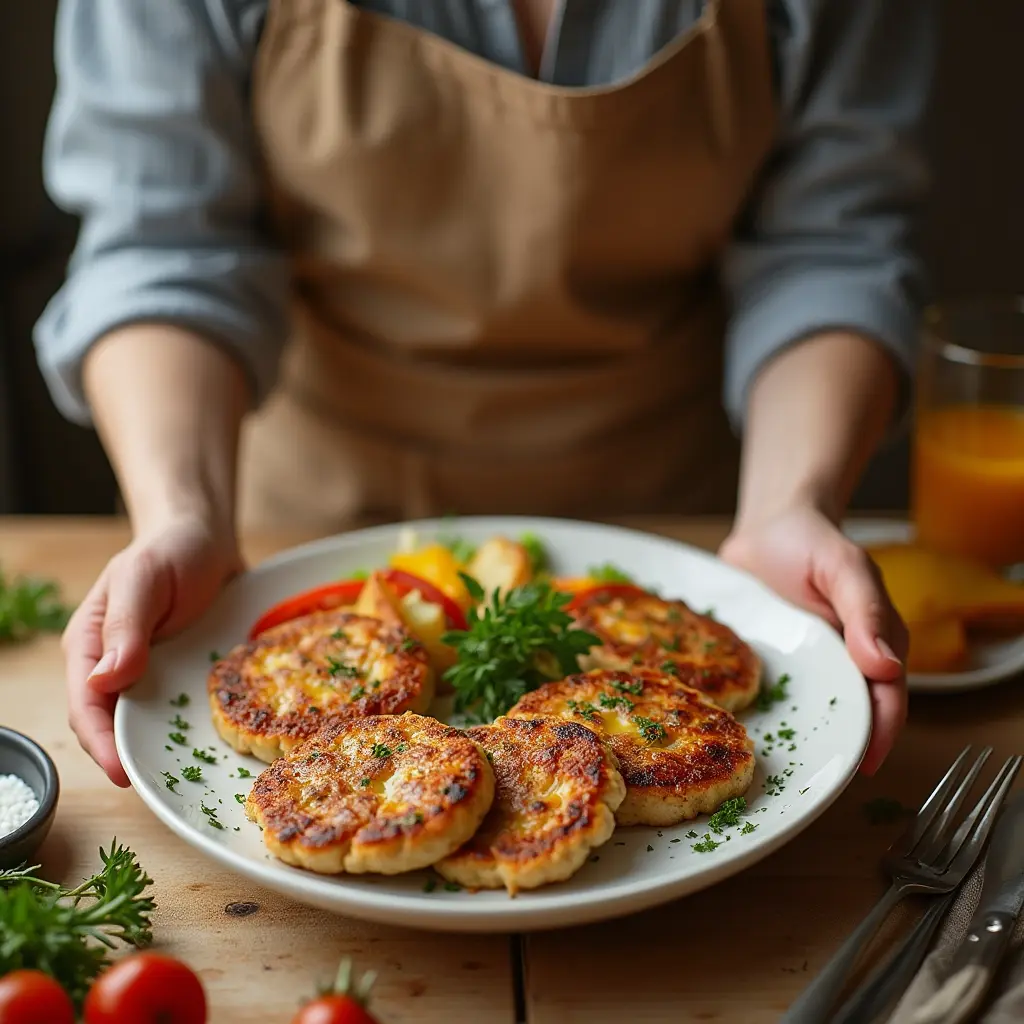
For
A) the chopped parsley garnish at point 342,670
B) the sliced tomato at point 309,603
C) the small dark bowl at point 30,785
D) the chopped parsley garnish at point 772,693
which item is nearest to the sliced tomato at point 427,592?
the sliced tomato at point 309,603

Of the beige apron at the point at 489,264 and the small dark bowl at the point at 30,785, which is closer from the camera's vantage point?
the small dark bowl at the point at 30,785

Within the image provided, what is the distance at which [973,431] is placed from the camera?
2.35 metres

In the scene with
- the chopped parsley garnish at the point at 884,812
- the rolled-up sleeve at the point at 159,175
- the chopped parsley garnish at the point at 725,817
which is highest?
the rolled-up sleeve at the point at 159,175

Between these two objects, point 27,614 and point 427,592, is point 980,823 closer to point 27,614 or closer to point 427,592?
point 427,592

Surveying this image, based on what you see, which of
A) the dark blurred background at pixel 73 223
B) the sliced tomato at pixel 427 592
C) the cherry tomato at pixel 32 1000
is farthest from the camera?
the dark blurred background at pixel 73 223

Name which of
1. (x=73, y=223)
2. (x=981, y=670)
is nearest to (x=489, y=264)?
(x=981, y=670)

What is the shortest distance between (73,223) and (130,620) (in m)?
2.38

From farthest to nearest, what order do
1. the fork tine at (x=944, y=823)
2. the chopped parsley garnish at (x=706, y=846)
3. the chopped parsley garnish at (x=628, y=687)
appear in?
the chopped parsley garnish at (x=628, y=687) < the fork tine at (x=944, y=823) < the chopped parsley garnish at (x=706, y=846)

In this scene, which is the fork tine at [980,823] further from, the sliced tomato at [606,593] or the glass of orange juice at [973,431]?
the glass of orange juice at [973,431]

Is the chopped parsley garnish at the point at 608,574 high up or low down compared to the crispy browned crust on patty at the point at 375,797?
down

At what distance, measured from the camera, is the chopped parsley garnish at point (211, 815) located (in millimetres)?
1396

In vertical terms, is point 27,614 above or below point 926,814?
below

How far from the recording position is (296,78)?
2176 mm

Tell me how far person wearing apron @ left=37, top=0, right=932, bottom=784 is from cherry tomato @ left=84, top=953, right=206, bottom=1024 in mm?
814
